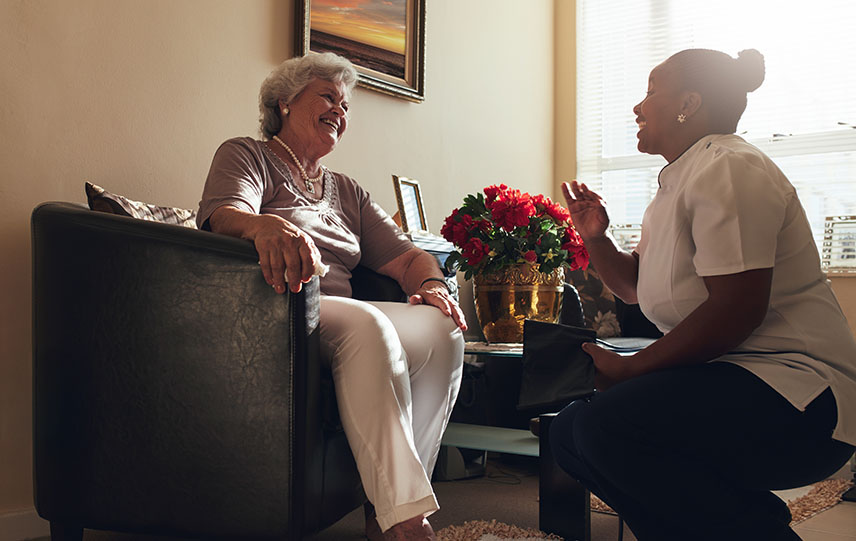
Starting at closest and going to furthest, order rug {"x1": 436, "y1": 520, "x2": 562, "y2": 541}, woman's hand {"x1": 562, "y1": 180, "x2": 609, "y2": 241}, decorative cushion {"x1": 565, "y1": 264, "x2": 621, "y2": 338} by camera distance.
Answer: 1. woman's hand {"x1": 562, "y1": 180, "x2": 609, "y2": 241}
2. rug {"x1": 436, "y1": 520, "x2": 562, "y2": 541}
3. decorative cushion {"x1": 565, "y1": 264, "x2": 621, "y2": 338}

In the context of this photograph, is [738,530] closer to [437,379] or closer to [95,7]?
[437,379]

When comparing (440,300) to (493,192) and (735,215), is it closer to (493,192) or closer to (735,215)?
(493,192)

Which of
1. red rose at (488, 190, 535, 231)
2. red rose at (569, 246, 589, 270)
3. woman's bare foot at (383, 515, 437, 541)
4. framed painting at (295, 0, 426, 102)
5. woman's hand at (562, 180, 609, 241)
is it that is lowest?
woman's bare foot at (383, 515, 437, 541)

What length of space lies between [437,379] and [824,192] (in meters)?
2.84

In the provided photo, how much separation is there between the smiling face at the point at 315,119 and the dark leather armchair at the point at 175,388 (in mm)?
769

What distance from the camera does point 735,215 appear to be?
4.07 feet

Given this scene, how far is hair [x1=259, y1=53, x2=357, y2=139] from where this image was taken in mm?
2273

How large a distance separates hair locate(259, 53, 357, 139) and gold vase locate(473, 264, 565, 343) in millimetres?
800

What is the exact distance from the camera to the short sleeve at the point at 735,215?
1225 millimetres

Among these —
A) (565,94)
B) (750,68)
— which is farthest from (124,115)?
(565,94)

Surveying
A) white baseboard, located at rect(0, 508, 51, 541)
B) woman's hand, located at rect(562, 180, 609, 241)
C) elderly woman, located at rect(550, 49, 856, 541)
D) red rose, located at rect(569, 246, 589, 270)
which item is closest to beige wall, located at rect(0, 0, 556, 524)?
white baseboard, located at rect(0, 508, 51, 541)

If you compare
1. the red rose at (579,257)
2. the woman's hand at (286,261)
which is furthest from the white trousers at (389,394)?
the red rose at (579,257)

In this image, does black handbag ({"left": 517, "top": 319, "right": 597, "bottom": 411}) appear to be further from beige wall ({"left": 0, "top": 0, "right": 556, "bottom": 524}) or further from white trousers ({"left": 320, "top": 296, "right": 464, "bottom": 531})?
beige wall ({"left": 0, "top": 0, "right": 556, "bottom": 524})

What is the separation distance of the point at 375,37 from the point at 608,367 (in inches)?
85.7
